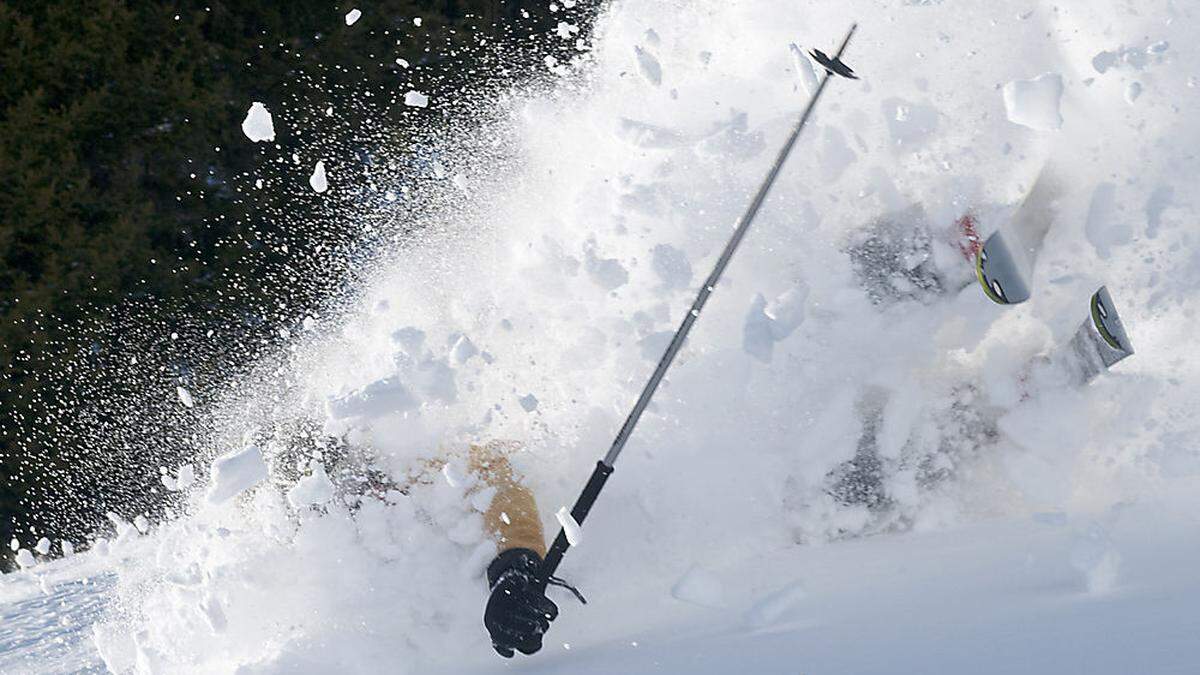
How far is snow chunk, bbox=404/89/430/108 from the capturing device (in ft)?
21.8

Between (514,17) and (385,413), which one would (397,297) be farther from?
(514,17)

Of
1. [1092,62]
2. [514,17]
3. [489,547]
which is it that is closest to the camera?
[489,547]

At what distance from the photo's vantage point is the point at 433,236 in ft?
14.0

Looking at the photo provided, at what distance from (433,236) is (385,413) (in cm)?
139

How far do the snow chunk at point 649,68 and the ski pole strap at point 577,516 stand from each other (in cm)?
165

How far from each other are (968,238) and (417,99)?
181 inches

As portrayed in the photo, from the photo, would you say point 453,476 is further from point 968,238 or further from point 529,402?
point 968,238

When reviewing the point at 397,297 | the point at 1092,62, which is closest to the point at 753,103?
the point at 1092,62

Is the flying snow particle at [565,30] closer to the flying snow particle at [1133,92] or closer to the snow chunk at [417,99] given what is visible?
the snow chunk at [417,99]

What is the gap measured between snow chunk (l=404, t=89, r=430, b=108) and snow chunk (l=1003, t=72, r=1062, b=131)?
14.8 ft

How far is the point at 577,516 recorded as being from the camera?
2494 mm

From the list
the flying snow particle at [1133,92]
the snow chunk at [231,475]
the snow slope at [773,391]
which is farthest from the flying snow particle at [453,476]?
the flying snow particle at [1133,92]

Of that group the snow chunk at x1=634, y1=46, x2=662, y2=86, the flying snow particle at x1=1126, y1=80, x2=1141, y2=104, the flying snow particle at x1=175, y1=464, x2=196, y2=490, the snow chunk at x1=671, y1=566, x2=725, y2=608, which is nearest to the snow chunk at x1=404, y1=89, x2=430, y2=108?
the flying snow particle at x1=175, y1=464, x2=196, y2=490

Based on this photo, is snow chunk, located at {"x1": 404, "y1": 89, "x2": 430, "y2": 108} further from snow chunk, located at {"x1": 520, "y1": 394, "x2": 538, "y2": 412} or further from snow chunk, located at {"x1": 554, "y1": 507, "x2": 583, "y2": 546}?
Result: snow chunk, located at {"x1": 554, "y1": 507, "x2": 583, "y2": 546}
